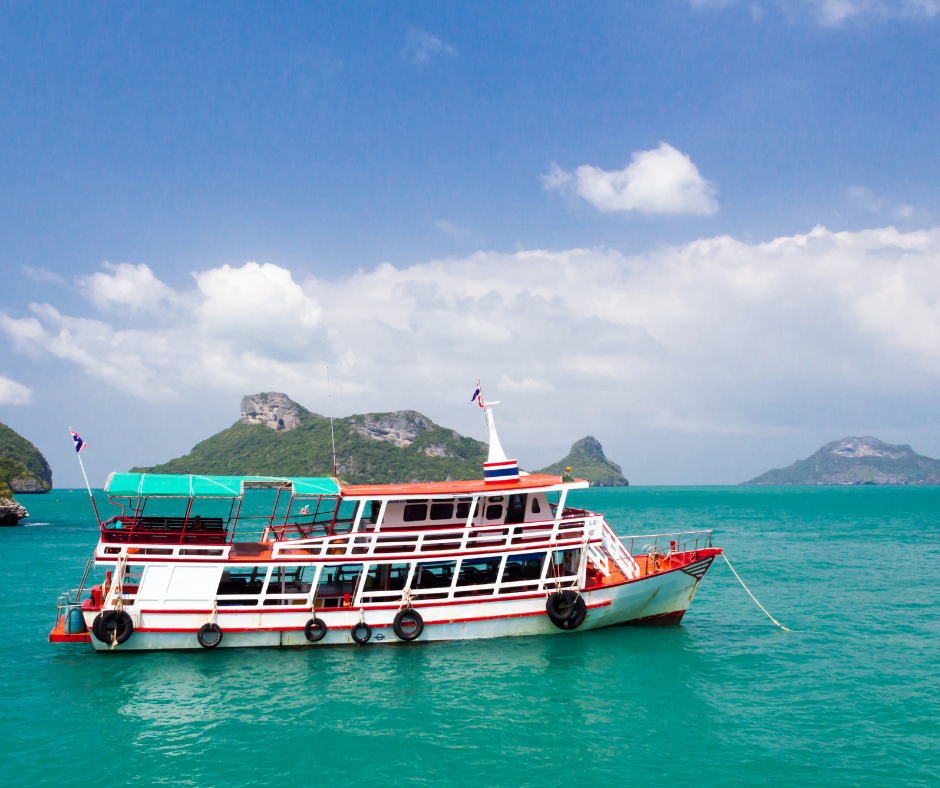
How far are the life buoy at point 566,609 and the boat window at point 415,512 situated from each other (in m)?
5.18

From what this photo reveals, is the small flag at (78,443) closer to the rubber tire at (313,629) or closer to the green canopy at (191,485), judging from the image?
the green canopy at (191,485)

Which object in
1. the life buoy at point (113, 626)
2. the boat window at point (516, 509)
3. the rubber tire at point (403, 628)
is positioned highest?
the boat window at point (516, 509)

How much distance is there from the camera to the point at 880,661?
20.5m

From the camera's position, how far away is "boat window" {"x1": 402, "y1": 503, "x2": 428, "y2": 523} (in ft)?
72.6

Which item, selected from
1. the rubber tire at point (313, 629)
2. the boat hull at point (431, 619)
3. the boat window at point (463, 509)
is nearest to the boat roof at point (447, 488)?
the boat window at point (463, 509)

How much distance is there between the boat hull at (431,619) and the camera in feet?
65.3

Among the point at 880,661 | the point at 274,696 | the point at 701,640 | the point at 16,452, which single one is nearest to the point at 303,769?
the point at 274,696

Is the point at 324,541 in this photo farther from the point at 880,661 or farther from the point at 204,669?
the point at 880,661

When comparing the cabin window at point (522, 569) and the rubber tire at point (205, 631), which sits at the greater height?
the cabin window at point (522, 569)

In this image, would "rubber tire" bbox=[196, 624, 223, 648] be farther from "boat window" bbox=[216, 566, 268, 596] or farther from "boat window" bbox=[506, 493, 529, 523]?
"boat window" bbox=[506, 493, 529, 523]

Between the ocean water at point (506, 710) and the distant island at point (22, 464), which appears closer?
the ocean water at point (506, 710)

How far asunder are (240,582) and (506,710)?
10572 mm

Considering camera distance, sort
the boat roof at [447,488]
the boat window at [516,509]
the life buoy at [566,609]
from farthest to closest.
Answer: the boat window at [516,509] → the life buoy at [566,609] → the boat roof at [447,488]

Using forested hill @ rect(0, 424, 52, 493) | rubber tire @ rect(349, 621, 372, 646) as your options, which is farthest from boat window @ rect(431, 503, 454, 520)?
forested hill @ rect(0, 424, 52, 493)
